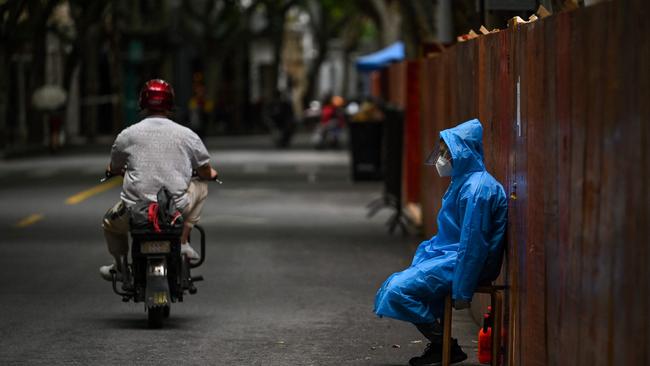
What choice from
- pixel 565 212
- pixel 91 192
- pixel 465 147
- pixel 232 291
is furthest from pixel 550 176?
pixel 91 192

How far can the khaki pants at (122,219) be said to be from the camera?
10688 mm

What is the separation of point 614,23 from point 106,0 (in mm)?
38192

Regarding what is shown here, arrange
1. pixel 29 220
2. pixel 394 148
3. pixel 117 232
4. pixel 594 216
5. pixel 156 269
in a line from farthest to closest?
pixel 29 220
pixel 394 148
pixel 117 232
pixel 156 269
pixel 594 216

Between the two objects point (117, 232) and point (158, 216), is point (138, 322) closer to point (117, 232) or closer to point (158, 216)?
point (117, 232)

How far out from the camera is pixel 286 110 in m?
46.2

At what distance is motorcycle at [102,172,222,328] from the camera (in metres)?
10.4

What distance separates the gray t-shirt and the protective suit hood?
257 cm

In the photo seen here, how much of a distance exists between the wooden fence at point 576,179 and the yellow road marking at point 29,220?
10.1 meters

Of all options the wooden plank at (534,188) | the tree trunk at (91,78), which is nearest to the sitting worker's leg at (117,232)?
the wooden plank at (534,188)

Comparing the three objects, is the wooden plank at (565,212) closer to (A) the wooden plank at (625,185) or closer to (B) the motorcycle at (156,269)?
(A) the wooden plank at (625,185)

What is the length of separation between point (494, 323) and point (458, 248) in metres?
0.60

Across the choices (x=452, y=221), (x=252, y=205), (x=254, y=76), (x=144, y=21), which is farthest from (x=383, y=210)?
(x=254, y=76)

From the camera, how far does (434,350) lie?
29.1 ft

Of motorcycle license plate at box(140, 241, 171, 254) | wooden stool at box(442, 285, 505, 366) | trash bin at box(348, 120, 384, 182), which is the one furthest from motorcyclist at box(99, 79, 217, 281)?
trash bin at box(348, 120, 384, 182)
